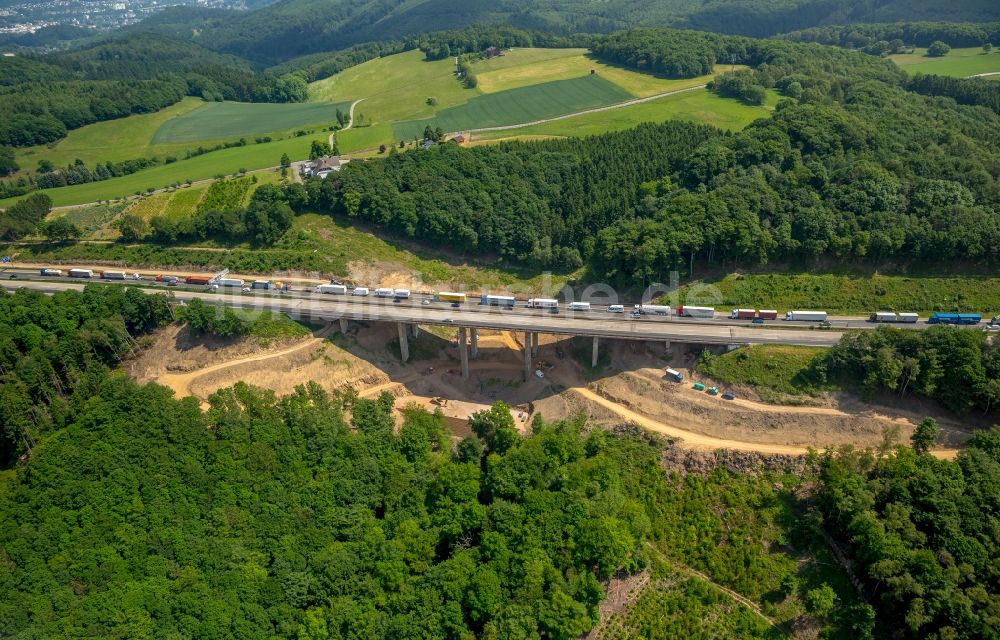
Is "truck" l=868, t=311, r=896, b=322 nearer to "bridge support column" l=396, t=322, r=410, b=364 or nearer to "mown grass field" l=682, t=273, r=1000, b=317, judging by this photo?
"mown grass field" l=682, t=273, r=1000, b=317

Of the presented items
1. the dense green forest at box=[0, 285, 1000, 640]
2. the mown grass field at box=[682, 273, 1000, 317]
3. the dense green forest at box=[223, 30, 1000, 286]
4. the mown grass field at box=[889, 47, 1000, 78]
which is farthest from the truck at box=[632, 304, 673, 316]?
the mown grass field at box=[889, 47, 1000, 78]

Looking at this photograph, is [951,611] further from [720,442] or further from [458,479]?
[458,479]

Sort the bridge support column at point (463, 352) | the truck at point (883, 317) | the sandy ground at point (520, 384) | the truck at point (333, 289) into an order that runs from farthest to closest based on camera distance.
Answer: the truck at point (333, 289)
the bridge support column at point (463, 352)
the truck at point (883, 317)
the sandy ground at point (520, 384)

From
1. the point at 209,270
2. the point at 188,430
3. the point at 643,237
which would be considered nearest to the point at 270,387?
the point at 188,430

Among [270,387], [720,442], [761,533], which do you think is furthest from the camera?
[270,387]

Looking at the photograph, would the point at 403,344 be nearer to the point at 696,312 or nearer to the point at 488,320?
the point at 488,320

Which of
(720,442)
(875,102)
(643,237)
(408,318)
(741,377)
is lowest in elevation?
(720,442)

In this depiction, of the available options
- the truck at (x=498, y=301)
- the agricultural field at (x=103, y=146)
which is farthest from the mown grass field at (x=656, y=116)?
the agricultural field at (x=103, y=146)

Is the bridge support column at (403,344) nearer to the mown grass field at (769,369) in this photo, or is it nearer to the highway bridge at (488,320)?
the highway bridge at (488,320)
